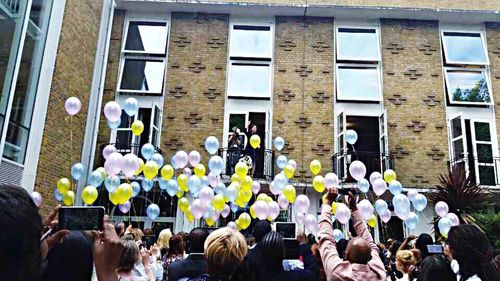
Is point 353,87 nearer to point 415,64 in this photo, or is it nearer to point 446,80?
point 415,64

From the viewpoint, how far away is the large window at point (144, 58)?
41.7ft

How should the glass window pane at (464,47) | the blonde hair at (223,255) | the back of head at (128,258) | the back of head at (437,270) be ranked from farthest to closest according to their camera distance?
the glass window pane at (464,47) → the back of head at (128,258) → the back of head at (437,270) → the blonde hair at (223,255)

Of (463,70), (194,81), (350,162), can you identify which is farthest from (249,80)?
(463,70)

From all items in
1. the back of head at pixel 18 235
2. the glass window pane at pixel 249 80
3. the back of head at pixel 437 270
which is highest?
the glass window pane at pixel 249 80

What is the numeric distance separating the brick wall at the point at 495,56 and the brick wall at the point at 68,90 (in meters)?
12.7

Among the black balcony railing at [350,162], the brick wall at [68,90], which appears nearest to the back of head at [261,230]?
the brick wall at [68,90]

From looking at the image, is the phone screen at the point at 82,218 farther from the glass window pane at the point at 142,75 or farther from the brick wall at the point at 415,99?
the brick wall at the point at 415,99

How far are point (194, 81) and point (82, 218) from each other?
11071 millimetres

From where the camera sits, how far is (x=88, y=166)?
11.4 meters

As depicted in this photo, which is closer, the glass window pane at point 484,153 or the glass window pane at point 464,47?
the glass window pane at point 484,153

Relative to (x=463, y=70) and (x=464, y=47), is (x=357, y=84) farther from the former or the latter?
(x=464, y=47)

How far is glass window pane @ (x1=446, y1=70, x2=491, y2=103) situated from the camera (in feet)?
41.3

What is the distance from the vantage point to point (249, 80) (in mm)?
12844

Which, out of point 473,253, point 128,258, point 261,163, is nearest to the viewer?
point 473,253
